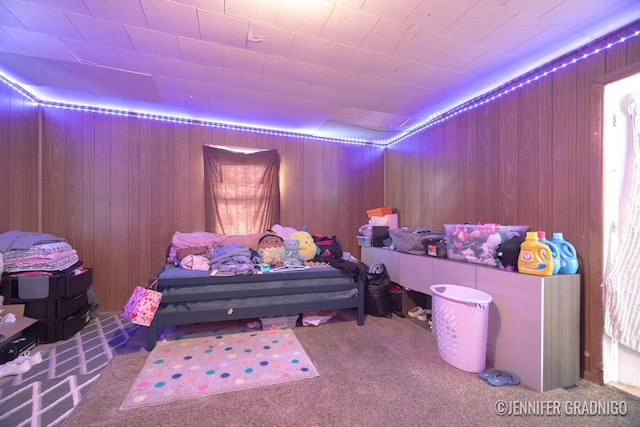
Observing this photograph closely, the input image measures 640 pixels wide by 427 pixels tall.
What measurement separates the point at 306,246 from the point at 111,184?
250 centimetres

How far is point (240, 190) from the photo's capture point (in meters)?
3.60

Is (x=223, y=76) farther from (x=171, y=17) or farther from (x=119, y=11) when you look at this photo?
(x=119, y=11)

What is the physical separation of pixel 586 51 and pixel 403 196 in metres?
2.30

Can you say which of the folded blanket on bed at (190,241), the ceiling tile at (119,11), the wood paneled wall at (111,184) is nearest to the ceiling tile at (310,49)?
the ceiling tile at (119,11)

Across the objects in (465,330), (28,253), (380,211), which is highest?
(380,211)

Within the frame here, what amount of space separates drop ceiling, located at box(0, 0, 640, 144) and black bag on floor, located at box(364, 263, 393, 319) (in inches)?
79.6

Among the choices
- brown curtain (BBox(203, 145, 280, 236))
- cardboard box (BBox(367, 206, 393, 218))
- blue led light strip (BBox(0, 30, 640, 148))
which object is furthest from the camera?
cardboard box (BBox(367, 206, 393, 218))

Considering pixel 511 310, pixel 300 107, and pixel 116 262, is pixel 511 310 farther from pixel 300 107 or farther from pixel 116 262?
pixel 116 262

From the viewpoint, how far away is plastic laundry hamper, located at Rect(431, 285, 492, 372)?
73.5 inches

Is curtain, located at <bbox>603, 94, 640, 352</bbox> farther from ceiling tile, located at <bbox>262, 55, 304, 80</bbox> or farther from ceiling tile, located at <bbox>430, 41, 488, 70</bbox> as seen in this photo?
ceiling tile, located at <bbox>262, 55, 304, 80</bbox>

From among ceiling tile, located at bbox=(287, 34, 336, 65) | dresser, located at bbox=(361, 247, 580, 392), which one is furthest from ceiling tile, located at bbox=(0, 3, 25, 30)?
dresser, located at bbox=(361, 247, 580, 392)

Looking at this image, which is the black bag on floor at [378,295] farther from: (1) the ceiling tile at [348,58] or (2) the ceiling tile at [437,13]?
(2) the ceiling tile at [437,13]

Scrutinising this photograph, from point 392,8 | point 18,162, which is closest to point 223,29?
point 392,8

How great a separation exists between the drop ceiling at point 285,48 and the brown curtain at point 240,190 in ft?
2.33
